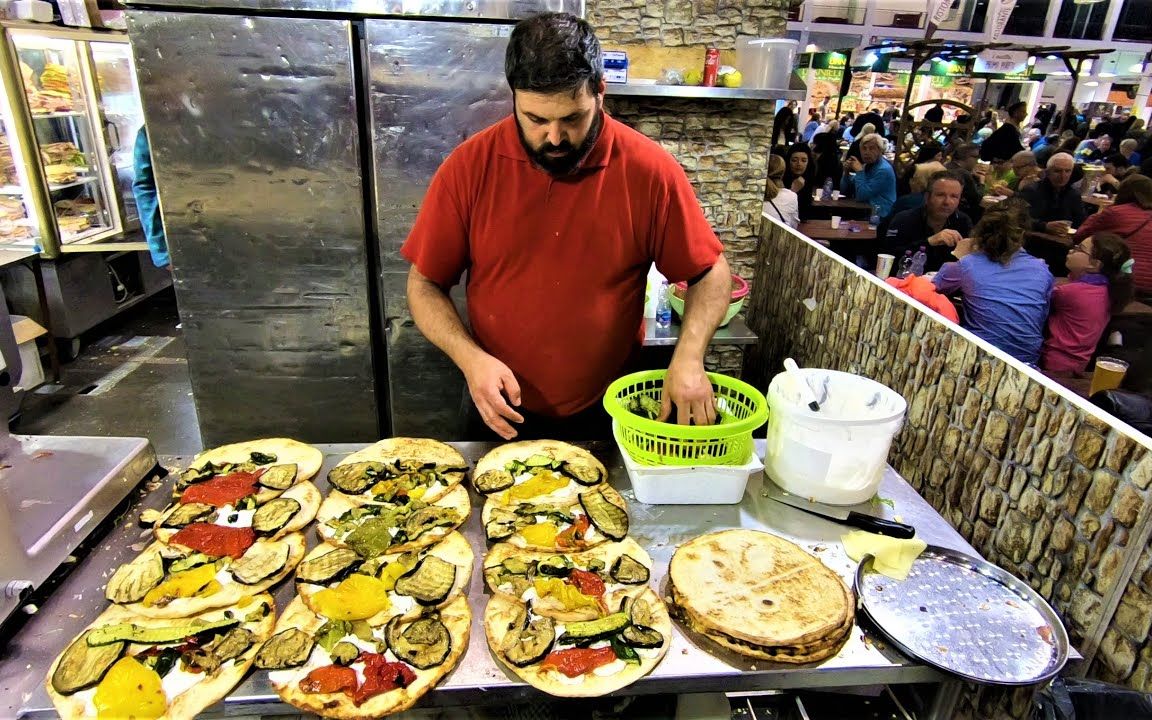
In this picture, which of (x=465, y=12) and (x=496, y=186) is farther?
(x=465, y=12)

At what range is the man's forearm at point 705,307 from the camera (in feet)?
6.66

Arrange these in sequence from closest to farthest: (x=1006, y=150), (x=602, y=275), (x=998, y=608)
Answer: (x=998, y=608), (x=602, y=275), (x=1006, y=150)

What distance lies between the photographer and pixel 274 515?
1696 millimetres

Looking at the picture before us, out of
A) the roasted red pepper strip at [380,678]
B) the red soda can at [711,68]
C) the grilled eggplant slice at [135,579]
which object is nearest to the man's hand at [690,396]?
the roasted red pepper strip at [380,678]

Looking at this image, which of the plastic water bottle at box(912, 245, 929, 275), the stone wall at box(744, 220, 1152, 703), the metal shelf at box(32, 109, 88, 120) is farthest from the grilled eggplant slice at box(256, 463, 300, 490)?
the metal shelf at box(32, 109, 88, 120)

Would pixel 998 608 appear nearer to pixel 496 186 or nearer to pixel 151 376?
pixel 496 186

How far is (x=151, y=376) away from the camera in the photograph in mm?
5277

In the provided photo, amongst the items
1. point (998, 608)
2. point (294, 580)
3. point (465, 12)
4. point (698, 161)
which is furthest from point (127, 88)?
point (998, 608)

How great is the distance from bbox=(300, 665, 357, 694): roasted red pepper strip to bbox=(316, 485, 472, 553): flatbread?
0.34 m

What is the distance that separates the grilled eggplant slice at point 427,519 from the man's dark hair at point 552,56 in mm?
1132

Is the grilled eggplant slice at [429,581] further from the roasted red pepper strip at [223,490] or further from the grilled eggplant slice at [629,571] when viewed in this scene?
the roasted red pepper strip at [223,490]

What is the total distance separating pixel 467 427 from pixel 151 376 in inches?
161

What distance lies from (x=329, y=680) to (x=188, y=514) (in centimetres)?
69

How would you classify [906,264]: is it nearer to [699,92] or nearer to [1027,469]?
[699,92]
